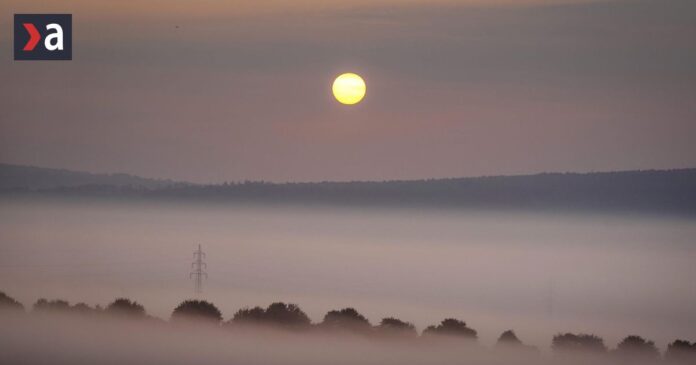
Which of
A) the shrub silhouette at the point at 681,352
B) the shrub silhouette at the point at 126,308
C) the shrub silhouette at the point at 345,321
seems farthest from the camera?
the shrub silhouette at the point at 126,308

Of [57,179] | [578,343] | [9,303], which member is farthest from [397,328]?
[9,303]

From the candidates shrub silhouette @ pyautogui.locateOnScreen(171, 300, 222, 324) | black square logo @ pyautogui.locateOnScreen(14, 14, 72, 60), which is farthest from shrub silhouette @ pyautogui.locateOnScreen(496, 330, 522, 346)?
black square logo @ pyautogui.locateOnScreen(14, 14, 72, 60)

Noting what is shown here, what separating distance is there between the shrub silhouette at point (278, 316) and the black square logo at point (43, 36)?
1605 mm

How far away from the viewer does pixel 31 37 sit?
6312 millimetres

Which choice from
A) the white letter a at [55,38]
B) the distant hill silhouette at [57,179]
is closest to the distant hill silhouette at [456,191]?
the distant hill silhouette at [57,179]

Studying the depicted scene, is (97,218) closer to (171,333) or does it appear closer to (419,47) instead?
(171,333)

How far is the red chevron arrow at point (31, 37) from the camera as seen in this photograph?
6250mm

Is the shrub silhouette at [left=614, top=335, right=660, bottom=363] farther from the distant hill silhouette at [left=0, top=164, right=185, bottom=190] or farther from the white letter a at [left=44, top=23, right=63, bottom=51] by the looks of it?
the white letter a at [left=44, top=23, right=63, bottom=51]

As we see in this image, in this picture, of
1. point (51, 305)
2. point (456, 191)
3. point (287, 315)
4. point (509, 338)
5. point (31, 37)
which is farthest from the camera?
point (31, 37)

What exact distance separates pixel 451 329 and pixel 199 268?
128 centimetres

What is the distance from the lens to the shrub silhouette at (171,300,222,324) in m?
5.98

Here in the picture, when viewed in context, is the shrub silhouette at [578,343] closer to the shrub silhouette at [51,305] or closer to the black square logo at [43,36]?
the shrub silhouette at [51,305]

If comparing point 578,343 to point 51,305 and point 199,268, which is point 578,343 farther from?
point 51,305

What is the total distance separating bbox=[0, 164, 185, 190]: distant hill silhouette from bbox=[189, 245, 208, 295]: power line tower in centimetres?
38
